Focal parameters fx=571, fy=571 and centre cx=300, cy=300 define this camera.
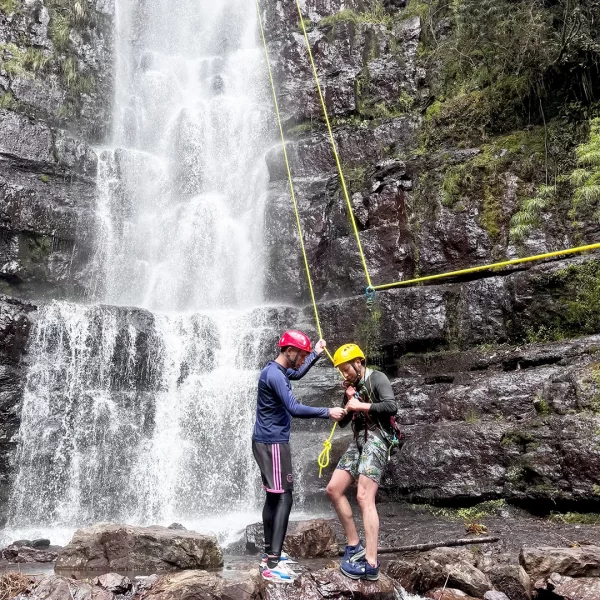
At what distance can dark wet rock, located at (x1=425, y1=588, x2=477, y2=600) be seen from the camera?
4844 millimetres

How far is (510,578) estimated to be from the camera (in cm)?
490

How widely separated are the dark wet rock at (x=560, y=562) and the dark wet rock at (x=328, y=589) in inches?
53.4

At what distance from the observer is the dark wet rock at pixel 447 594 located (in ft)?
15.9

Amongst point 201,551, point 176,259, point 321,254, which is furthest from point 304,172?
point 201,551

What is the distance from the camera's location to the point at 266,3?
21.0 m

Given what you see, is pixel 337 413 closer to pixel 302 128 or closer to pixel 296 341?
pixel 296 341

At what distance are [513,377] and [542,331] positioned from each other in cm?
147

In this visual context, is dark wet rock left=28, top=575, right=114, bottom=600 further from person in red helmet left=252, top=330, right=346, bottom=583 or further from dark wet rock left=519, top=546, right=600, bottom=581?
dark wet rock left=519, top=546, right=600, bottom=581

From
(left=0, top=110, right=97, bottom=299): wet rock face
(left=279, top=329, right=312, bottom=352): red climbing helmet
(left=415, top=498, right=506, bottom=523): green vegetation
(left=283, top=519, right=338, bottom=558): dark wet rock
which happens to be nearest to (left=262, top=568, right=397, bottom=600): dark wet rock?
(left=283, top=519, right=338, bottom=558): dark wet rock

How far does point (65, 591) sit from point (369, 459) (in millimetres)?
2730

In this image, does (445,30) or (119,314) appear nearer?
(119,314)

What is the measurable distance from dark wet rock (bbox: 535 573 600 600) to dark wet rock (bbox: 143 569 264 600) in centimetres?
237

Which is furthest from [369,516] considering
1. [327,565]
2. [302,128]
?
[302,128]

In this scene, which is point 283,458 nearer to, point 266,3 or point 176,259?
point 176,259
